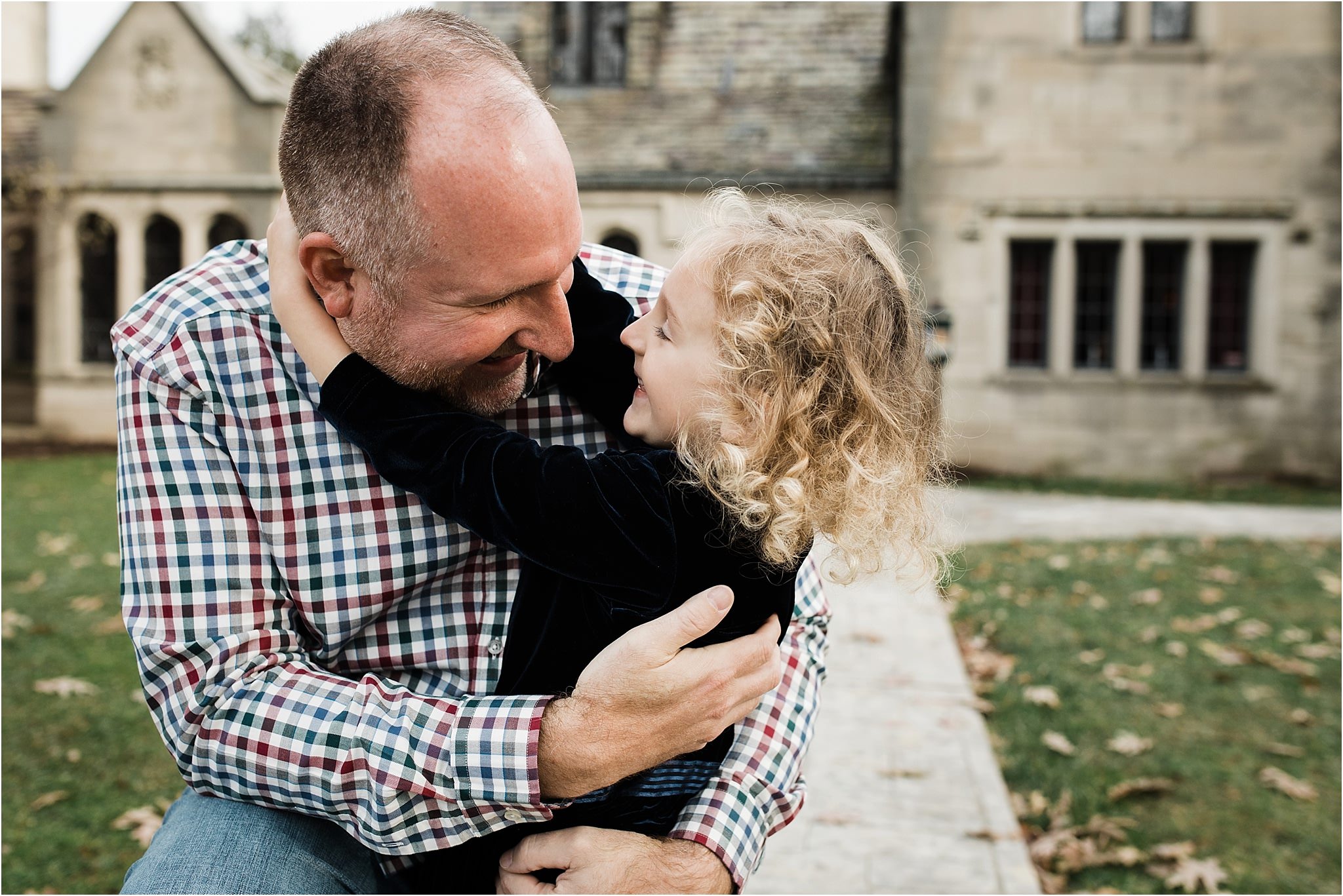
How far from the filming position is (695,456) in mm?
1967

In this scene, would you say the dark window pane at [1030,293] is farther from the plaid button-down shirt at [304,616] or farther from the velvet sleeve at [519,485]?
the velvet sleeve at [519,485]

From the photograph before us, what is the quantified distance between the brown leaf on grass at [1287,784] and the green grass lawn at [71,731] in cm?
470

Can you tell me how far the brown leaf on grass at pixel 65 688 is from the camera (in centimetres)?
569

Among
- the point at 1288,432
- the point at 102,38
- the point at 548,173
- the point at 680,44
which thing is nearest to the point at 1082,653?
the point at 548,173

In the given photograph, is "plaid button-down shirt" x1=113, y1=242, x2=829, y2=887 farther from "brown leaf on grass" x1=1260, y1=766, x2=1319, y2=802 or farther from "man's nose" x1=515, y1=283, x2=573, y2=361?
"brown leaf on grass" x1=1260, y1=766, x2=1319, y2=802

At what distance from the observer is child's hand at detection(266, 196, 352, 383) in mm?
1891

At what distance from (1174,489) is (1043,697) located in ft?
34.3

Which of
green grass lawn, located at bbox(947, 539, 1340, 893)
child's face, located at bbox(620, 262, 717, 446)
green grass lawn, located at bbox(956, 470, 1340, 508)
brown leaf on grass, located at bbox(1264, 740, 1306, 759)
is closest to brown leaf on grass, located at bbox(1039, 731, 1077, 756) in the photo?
green grass lawn, located at bbox(947, 539, 1340, 893)

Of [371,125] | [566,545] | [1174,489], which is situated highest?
[371,125]

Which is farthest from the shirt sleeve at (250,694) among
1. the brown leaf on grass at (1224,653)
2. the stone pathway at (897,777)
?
the brown leaf on grass at (1224,653)

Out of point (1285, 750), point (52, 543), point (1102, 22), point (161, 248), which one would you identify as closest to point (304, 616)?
point (1285, 750)

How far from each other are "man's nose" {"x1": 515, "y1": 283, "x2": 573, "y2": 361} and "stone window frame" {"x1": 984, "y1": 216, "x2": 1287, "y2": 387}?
14488 millimetres

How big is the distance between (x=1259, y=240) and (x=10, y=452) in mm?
18830

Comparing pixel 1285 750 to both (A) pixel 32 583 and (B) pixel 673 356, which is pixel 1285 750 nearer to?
(B) pixel 673 356
